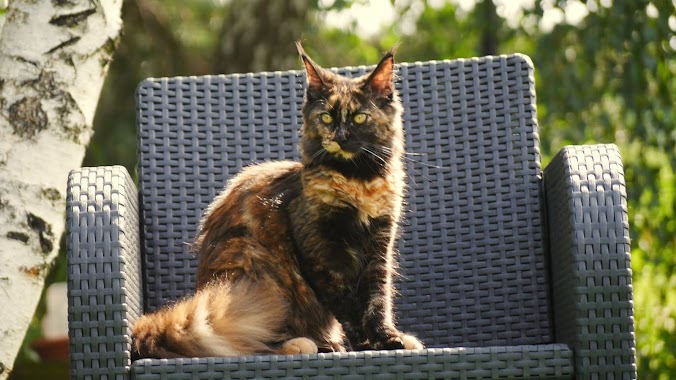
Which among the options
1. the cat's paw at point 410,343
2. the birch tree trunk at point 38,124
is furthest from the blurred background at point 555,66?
the cat's paw at point 410,343

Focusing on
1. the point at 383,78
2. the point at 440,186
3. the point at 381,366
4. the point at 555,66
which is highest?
the point at 555,66

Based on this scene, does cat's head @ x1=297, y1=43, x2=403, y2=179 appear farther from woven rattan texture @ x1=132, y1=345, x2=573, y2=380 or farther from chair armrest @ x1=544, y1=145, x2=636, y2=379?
woven rattan texture @ x1=132, y1=345, x2=573, y2=380

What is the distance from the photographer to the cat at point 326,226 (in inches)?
81.6

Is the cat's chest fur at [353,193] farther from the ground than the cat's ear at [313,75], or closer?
closer

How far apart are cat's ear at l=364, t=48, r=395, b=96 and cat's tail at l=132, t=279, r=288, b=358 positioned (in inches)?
25.7

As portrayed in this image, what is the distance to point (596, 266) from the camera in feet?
5.73

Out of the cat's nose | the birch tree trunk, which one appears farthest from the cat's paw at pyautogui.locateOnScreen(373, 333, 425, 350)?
the birch tree trunk

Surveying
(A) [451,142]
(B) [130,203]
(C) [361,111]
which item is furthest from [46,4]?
(A) [451,142]

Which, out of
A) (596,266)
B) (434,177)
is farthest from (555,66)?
(596,266)

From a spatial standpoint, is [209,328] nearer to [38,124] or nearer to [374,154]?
[374,154]

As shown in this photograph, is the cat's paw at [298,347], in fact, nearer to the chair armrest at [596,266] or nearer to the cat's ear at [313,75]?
the chair armrest at [596,266]

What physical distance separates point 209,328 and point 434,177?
857mm

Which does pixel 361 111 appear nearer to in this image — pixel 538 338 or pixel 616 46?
pixel 538 338

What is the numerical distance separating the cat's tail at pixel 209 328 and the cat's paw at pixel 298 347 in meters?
0.03
